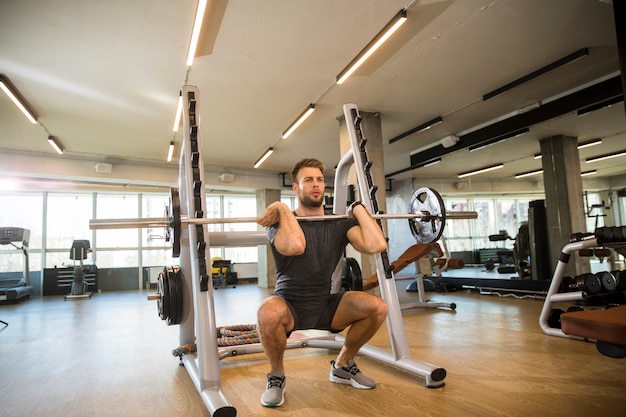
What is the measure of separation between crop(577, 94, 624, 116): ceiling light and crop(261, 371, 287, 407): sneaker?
477 centimetres

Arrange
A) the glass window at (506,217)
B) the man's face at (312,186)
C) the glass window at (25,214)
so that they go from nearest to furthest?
the man's face at (312,186) → the glass window at (506,217) → the glass window at (25,214)

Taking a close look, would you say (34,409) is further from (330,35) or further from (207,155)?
(207,155)

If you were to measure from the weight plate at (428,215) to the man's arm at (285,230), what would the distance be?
2.78ft

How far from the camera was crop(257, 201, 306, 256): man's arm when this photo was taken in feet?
5.53

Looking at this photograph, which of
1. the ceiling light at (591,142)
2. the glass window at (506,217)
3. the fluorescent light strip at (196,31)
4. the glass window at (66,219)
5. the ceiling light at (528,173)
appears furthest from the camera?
the glass window at (66,219)

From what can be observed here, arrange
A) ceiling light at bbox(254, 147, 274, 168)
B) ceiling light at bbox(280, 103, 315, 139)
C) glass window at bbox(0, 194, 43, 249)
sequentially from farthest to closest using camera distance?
glass window at bbox(0, 194, 43, 249), ceiling light at bbox(254, 147, 274, 168), ceiling light at bbox(280, 103, 315, 139)

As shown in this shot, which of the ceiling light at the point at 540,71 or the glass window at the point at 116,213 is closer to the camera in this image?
the ceiling light at the point at 540,71

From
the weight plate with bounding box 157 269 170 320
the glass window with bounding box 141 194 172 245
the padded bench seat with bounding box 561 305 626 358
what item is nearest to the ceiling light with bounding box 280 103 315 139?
the weight plate with bounding box 157 269 170 320

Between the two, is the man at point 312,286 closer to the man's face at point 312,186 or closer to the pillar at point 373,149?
the man's face at point 312,186

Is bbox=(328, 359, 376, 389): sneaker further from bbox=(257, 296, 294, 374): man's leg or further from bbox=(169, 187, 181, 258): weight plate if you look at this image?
bbox=(169, 187, 181, 258): weight plate

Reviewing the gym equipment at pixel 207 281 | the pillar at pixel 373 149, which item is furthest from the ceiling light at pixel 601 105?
the gym equipment at pixel 207 281

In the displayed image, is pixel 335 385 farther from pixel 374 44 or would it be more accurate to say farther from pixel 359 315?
pixel 374 44

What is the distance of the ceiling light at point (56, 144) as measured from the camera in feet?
19.9

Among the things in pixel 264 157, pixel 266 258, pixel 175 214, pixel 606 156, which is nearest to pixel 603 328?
pixel 175 214
